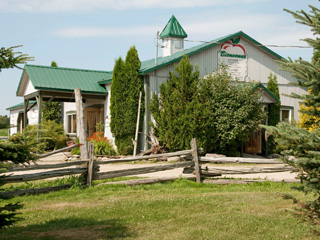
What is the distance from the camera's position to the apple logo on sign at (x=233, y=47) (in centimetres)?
2170

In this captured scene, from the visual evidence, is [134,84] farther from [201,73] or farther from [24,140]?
[24,140]

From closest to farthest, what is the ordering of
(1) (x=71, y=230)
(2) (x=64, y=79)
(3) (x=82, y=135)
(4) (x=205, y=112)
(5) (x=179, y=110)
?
(1) (x=71, y=230)
(3) (x=82, y=135)
(4) (x=205, y=112)
(5) (x=179, y=110)
(2) (x=64, y=79)

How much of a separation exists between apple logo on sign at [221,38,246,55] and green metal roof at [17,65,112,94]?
6.59m

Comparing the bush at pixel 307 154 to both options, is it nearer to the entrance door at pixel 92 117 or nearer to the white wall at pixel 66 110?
the entrance door at pixel 92 117

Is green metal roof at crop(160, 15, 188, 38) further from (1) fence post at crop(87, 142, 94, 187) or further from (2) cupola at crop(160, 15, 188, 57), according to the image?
(1) fence post at crop(87, 142, 94, 187)

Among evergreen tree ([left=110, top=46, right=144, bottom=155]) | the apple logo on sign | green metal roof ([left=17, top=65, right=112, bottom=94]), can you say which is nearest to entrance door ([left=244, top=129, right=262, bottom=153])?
the apple logo on sign

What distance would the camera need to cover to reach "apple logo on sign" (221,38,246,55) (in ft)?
71.2

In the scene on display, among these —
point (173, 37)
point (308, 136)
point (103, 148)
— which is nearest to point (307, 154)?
point (308, 136)

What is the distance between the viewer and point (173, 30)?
76.3 ft

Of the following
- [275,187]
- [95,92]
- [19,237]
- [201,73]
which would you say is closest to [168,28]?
[201,73]

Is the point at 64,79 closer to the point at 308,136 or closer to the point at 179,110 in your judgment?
the point at 179,110

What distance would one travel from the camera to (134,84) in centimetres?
1967

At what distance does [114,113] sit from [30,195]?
428 inches

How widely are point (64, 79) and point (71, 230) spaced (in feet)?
51.2
